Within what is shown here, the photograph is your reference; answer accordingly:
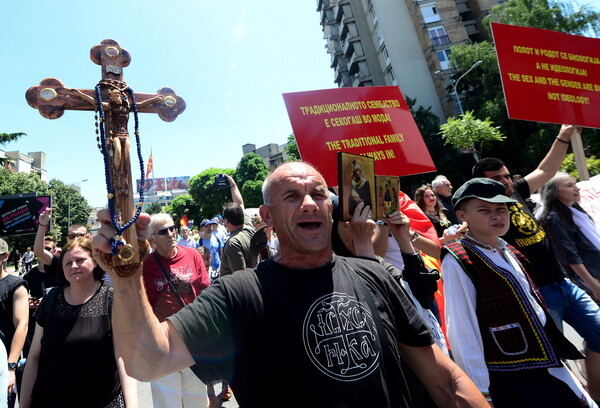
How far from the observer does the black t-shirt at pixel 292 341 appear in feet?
4.12

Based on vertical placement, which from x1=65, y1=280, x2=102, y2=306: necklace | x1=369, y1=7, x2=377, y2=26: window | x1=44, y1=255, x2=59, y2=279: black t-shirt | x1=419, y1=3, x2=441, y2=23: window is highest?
x1=369, y1=7, x2=377, y2=26: window

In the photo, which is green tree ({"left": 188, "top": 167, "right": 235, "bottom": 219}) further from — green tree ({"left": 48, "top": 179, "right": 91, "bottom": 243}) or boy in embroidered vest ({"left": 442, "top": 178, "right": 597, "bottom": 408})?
boy in embroidered vest ({"left": 442, "top": 178, "right": 597, "bottom": 408})

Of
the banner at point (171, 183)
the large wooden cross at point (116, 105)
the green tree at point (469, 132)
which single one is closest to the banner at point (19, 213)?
the large wooden cross at point (116, 105)

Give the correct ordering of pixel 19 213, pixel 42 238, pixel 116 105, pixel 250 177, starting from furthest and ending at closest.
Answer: pixel 250 177 < pixel 19 213 < pixel 42 238 < pixel 116 105

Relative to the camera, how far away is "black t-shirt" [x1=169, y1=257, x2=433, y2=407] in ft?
4.12

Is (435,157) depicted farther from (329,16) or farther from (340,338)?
(340,338)

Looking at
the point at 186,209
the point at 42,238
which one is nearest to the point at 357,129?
the point at 42,238

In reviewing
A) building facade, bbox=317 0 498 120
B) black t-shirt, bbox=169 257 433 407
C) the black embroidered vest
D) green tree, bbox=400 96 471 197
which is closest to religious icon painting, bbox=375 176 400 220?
the black embroidered vest

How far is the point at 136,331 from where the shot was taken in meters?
1.11

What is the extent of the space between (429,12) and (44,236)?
37065 millimetres

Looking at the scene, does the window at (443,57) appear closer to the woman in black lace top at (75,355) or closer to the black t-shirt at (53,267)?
the black t-shirt at (53,267)

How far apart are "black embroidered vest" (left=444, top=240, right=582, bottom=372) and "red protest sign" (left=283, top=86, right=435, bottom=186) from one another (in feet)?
7.00

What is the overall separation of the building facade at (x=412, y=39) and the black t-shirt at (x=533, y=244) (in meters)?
31.5

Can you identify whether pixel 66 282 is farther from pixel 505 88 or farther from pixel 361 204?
pixel 505 88
